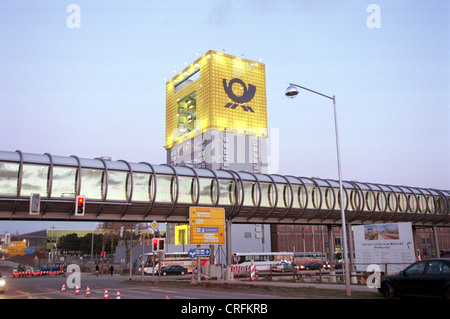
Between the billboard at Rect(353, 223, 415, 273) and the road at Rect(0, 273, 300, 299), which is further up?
the billboard at Rect(353, 223, 415, 273)

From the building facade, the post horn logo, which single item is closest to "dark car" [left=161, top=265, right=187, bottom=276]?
the building facade

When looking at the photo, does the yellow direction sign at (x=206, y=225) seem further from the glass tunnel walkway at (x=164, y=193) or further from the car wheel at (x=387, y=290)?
the car wheel at (x=387, y=290)

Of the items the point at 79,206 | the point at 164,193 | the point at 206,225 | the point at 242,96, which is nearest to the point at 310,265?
the point at 164,193

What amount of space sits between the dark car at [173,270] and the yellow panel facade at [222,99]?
54848 mm

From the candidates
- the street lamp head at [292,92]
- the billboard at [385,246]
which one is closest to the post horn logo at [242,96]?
the billboard at [385,246]

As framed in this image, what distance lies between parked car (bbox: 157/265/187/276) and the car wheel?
160 ft

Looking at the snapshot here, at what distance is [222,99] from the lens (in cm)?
11775

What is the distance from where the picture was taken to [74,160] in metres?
Result: 32.5

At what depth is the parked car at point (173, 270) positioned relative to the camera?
63419 millimetres

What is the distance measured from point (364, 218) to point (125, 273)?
136 feet

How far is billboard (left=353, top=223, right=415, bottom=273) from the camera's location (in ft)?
91.9

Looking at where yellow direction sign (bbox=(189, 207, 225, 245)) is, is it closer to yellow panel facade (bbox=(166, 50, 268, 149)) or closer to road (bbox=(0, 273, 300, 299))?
road (bbox=(0, 273, 300, 299))

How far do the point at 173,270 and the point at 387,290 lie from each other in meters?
50.6
